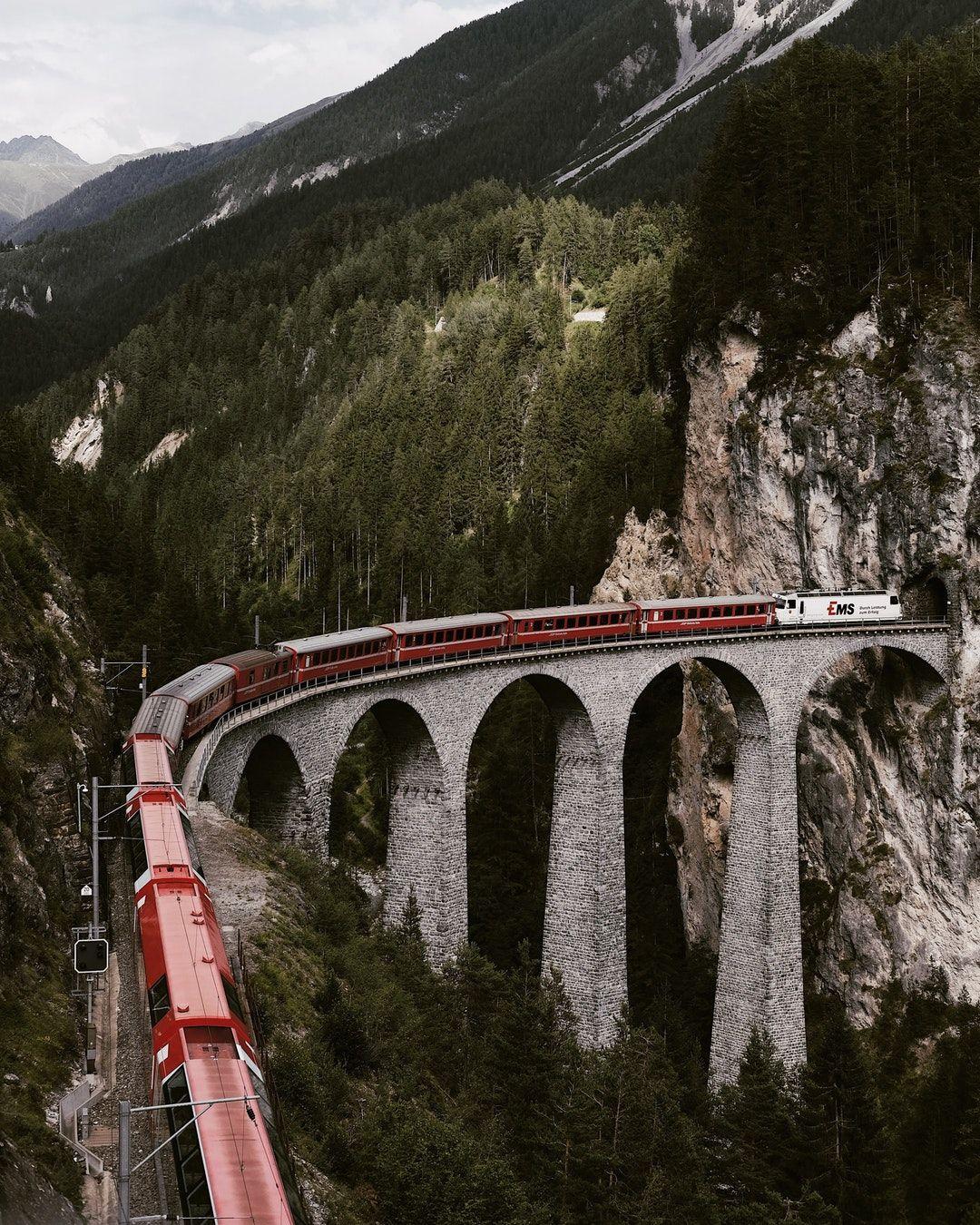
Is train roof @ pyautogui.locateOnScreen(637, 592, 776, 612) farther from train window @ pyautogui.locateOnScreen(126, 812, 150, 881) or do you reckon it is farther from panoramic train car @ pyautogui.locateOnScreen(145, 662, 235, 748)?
train window @ pyautogui.locateOnScreen(126, 812, 150, 881)

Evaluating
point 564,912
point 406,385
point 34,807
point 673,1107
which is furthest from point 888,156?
point 406,385

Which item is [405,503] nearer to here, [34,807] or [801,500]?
[801,500]

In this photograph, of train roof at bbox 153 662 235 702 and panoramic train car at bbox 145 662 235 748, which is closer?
panoramic train car at bbox 145 662 235 748

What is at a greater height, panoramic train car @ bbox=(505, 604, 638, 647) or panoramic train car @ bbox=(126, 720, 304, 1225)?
panoramic train car @ bbox=(505, 604, 638, 647)

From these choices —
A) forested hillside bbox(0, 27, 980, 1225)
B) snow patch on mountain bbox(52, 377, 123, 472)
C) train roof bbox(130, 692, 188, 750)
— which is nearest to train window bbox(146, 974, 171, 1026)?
forested hillside bbox(0, 27, 980, 1225)

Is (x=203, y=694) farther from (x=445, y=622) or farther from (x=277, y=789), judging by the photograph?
(x=445, y=622)

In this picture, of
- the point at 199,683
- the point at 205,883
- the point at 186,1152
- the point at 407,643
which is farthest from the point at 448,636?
the point at 186,1152

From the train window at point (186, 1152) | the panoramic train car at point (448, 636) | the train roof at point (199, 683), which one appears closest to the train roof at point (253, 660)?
the train roof at point (199, 683)
